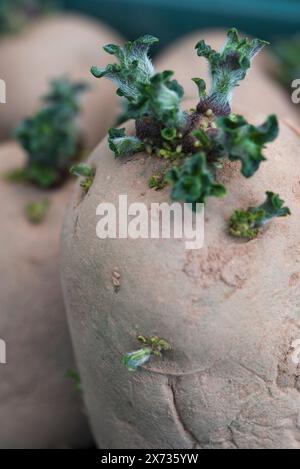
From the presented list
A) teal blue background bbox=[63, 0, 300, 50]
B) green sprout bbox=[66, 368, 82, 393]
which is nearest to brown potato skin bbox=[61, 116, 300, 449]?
green sprout bbox=[66, 368, 82, 393]

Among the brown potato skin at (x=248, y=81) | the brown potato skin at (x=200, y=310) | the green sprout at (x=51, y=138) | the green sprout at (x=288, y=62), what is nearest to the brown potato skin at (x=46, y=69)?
the brown potato skin at (x=248, y=81)

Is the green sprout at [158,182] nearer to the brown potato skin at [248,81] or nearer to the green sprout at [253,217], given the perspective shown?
the green sprout at [253,217]

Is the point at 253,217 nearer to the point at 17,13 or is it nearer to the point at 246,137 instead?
the point at 246,137

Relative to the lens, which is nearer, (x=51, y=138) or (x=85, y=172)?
(x=85, y=172)

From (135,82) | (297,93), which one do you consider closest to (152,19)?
(297,93)

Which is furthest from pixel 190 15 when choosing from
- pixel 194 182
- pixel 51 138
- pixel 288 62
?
pixel 194 182

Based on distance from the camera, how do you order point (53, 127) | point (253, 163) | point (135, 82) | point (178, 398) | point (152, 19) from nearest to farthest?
point (253, 163) → point (135, 82) → point (178, 398) → point (53, 127) → point (152, 19)
